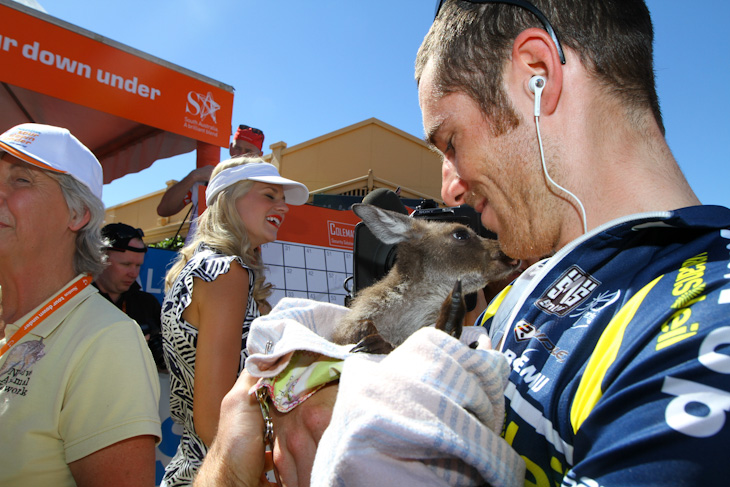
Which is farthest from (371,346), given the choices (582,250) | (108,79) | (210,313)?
(108,79)

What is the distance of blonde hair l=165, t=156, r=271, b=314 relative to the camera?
298 cm

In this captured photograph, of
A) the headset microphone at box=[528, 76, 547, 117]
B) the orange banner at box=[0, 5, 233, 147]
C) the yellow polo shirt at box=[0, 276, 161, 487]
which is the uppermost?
the orange banner at box=[0, 5, 233, 147]

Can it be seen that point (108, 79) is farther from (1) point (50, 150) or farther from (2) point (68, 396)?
(2) point (68, 396)

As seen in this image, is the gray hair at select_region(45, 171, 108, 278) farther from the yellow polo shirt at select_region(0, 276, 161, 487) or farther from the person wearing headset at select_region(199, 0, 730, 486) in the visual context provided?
the person wearing headset at select_region(199, 0, 730, 486)

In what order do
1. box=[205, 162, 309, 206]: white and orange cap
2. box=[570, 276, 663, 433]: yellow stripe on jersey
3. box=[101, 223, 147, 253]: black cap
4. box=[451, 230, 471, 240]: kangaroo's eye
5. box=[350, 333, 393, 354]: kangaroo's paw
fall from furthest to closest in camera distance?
box=[101, 223, 147, 253]: black cap
box=[451, 230, 471, 240]: kangaroo's eye
box=[205, 162, 309, 206]: white and orange cap
box=[350, 333, 393, 354]: kangaroo's paw
box=[570, 276, 663, 433]: yellow stripe on jersey

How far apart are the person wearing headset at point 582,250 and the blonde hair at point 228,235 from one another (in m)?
1.70

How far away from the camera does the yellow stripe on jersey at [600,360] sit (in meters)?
0.82

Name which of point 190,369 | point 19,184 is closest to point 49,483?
point 190,369

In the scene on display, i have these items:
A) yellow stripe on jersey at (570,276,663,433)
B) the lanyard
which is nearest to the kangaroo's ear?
the lanyard

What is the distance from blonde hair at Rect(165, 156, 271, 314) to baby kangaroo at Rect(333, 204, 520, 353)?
710mm

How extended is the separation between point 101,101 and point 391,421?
596cm

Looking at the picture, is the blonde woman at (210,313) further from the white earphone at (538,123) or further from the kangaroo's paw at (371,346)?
the white earphone at (538,123)

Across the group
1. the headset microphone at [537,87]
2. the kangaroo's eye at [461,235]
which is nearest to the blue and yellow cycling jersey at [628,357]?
the headset microphone at [537,87]

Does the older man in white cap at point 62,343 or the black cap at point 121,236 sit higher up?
the black cap at point 121,236
